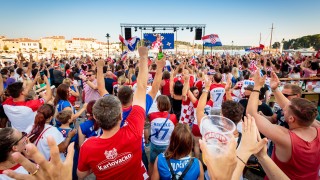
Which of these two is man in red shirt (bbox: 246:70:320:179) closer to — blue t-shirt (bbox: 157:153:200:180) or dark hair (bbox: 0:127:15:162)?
blue t-shirt (bbox: 157:153:200:180)

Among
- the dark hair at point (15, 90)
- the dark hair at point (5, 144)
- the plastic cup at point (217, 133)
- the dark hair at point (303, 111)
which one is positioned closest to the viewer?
the plastic cup at point (217, 133)

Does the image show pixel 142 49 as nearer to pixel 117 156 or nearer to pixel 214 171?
pixel 117 156

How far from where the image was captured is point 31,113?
11.3 feet

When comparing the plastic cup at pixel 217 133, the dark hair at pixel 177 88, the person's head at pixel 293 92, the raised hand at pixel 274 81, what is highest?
the raised hand at pixel 274 81

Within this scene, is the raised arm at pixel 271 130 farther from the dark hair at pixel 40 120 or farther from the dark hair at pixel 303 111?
the dark hair at pixel 40 120

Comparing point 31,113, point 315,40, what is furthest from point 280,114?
point 315,40

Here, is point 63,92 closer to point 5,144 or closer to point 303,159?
point 5,144

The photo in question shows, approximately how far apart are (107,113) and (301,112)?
1.76 metres

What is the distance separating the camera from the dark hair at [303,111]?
5.88 feet

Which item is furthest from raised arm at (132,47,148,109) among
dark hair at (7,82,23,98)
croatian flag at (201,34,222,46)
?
croatian flag at (201,34,222,46)

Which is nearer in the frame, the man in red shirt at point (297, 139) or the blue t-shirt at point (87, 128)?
the man in red shirt at point (297, 139)

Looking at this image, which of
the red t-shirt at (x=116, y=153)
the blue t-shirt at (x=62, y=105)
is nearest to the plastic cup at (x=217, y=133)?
the red t-shirt at (x=116, y=153)

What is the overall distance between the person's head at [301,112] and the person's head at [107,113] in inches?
64.5

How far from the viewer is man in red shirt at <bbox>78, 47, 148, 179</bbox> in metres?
1.60
